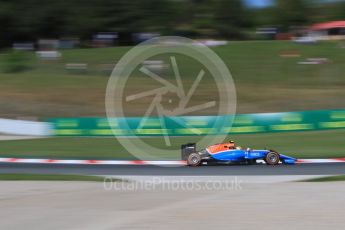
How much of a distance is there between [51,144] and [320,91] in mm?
16167

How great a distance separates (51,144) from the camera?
60.4ft

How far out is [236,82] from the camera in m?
33.2

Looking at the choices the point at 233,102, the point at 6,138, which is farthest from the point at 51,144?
the point at 233,102

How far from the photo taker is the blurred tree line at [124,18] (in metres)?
51.3

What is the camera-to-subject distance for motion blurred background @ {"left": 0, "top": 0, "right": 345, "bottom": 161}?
63.3 ft

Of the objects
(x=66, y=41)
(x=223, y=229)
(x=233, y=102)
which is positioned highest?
(x=66, y=41)

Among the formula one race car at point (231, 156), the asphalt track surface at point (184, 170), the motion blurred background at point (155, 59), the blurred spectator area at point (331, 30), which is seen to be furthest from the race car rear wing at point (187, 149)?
the blurred spectator area at point (331, 30)

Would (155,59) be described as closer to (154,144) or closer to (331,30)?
(154,144)

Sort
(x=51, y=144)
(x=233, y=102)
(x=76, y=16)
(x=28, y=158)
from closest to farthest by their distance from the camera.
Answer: (x=28, y=158)
(x=51, y=144)
(x=233, y=102)
(x=76, y=16)

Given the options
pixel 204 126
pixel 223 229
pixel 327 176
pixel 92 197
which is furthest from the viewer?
pixel 204 126

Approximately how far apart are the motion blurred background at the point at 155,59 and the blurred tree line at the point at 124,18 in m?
0.09

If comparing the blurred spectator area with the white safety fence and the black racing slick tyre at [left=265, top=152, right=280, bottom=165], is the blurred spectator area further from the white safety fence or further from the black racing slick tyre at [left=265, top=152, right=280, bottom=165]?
the black racing slick tyre at [left=265, top=152, right=280, bottom=165]

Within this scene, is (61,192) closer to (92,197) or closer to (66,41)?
(92,197)

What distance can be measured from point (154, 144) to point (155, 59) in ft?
58.8
